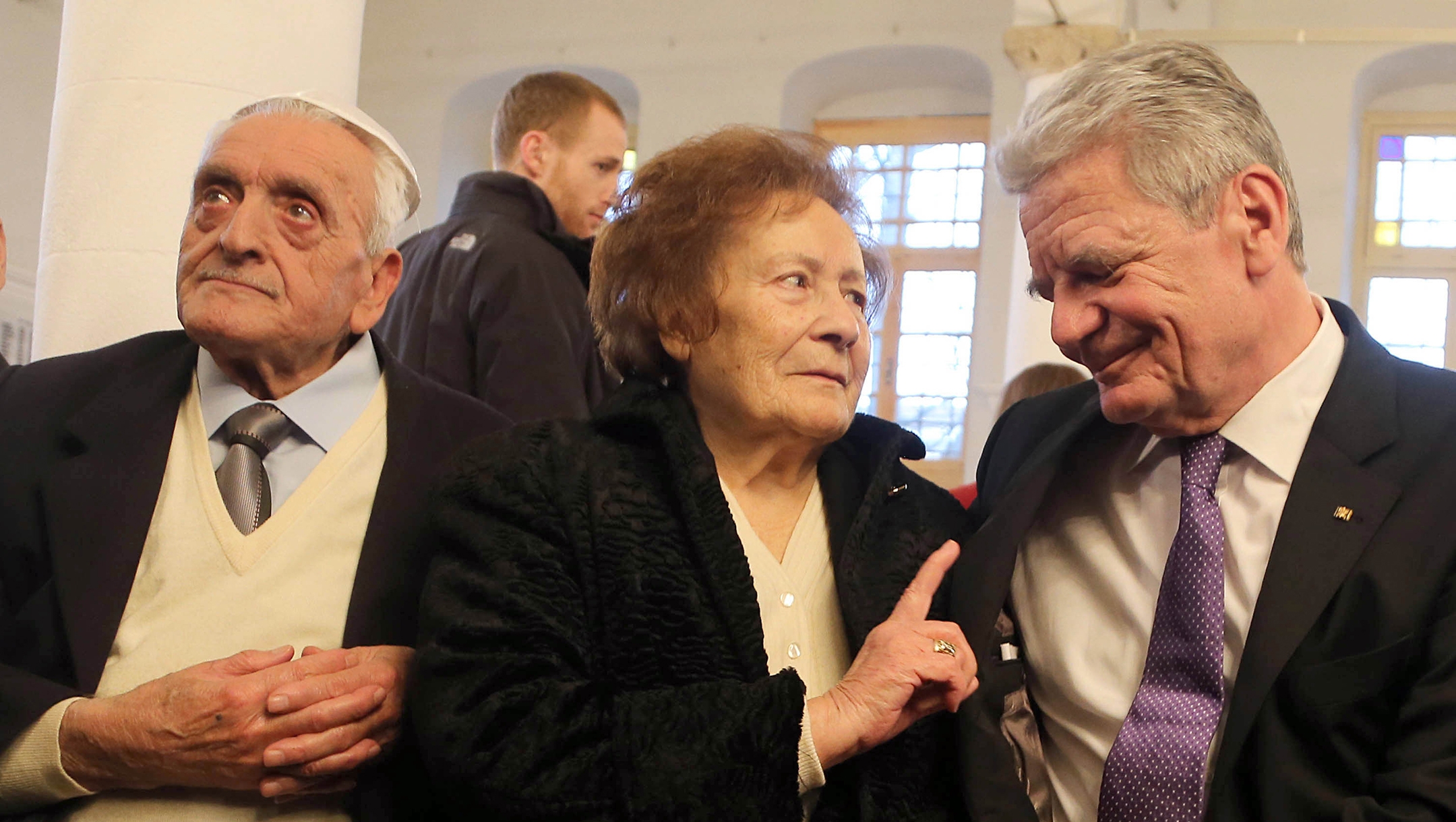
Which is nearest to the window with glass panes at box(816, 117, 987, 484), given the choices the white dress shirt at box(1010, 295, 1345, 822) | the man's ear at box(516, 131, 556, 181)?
the man's ear at box(516, 131, 556, 181)

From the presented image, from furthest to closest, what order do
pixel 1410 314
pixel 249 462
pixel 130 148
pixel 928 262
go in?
1. pixel 928 262
2. pixel 1410 314
3. pixel 130 148
4. pixel 249 462

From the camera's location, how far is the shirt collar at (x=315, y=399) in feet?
7.70

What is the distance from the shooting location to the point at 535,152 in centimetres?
415

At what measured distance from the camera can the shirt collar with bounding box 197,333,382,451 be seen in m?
2.35

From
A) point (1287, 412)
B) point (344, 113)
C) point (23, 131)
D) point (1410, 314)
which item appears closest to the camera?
point (1287, 412)

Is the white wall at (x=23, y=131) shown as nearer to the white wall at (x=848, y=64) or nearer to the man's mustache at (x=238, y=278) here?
the white wall at (x=848, y=64)

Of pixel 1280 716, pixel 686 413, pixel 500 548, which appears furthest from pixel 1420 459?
pixel 500 548

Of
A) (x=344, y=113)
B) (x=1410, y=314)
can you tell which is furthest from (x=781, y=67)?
(x=344, y=113)

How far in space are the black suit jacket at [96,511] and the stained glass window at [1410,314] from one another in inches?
392

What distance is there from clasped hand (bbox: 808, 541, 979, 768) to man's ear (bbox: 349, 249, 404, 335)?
1.07m

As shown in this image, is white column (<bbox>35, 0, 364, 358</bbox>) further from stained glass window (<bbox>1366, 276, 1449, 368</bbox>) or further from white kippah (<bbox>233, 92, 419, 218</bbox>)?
stained glass window (<bbox>1366, 276, 1449, 368</bbox>)

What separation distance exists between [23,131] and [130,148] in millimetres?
8280

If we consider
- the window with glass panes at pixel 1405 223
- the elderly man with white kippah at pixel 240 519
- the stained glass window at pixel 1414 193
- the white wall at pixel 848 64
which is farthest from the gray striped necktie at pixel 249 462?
the stained glass window at pixel 1414 193

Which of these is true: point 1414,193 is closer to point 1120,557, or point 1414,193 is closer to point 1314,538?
point 1120,557
